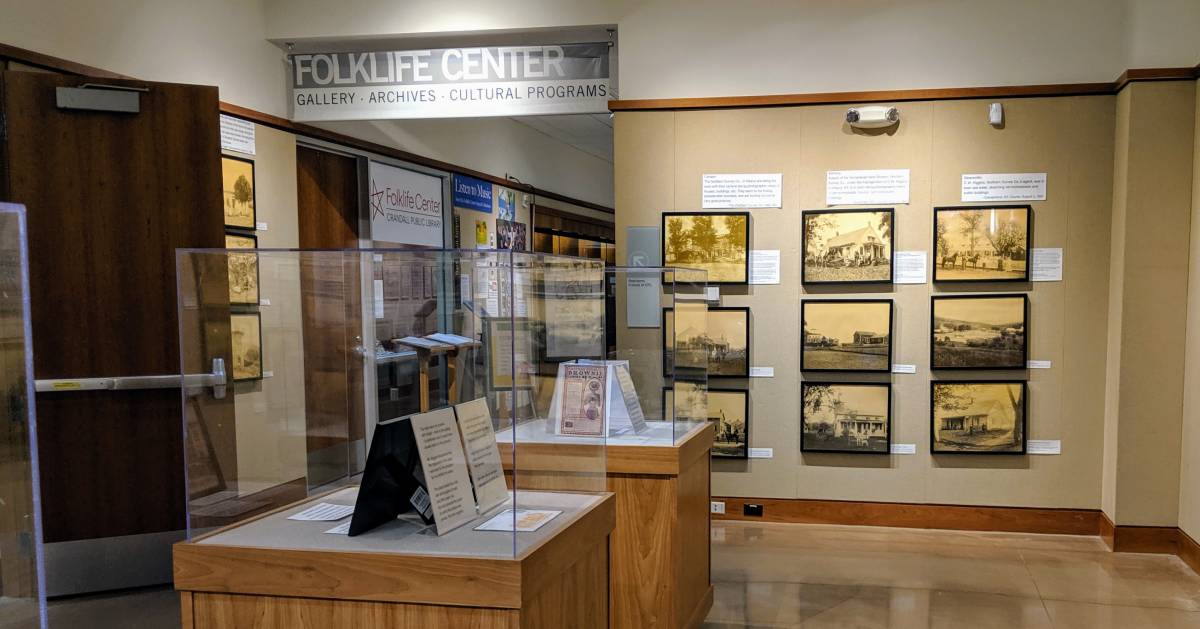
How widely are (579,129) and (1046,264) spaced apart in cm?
591

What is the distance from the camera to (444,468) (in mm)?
1914

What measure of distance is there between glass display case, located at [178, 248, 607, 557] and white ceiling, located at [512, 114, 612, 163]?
662 centimetres

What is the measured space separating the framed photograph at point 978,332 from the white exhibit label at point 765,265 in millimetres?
978

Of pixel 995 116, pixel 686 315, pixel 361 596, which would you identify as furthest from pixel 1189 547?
pixel 361 596

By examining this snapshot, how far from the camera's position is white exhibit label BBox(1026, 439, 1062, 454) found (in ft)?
16.4

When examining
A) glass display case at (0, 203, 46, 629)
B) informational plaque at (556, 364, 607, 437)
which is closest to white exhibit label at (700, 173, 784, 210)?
informational plaque at (556, 364, 607, 437)

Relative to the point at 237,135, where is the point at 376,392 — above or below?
below

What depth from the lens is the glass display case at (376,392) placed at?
6.22 feet

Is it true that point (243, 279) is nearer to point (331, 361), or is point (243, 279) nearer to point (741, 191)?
point (331, 361)

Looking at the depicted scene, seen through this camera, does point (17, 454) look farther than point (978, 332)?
No

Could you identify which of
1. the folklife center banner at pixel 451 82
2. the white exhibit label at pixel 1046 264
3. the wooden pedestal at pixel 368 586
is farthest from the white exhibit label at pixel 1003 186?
the wooden pedestal at pixel 368 586

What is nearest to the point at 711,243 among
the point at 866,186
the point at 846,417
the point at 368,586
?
the point at 866,186

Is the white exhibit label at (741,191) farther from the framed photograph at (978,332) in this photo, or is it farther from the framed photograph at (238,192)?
the framed photograph at (238,192)

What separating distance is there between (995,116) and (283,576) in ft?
15.4
